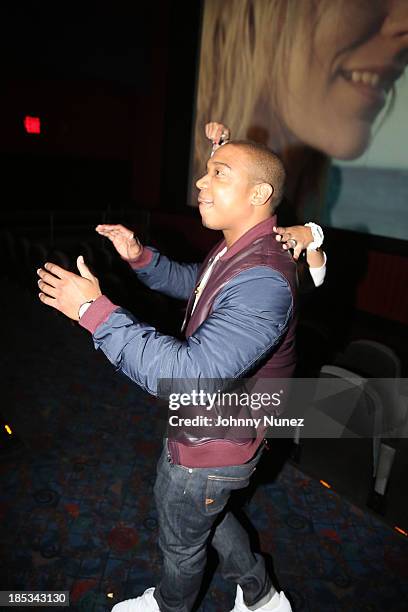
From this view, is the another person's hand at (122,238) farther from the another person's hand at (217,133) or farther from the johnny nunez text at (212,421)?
the johnny nunez text at (212,421)

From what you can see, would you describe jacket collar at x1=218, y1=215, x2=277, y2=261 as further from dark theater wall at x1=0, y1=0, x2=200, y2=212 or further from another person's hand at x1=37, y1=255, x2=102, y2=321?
dark theater wall at x1=0, y1=0, x2=200, y2=212

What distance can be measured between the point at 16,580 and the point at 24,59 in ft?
35.6

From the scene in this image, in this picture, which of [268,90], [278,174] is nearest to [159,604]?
[278,174]

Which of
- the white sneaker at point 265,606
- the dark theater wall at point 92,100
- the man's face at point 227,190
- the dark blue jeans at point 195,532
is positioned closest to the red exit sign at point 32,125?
the dark theater wall at point 92,100

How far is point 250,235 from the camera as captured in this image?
53.4 inches

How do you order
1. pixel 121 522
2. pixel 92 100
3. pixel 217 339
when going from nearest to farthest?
pixel 217 339
pixel 121 522
pixel 92 100

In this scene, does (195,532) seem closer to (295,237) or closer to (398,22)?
(295,237)

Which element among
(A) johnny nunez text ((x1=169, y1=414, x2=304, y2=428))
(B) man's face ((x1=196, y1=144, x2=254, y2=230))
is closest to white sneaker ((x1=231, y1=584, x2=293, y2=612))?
(A) johnny nunez text ((x1=169, y1=414, x2=304, y2=428))

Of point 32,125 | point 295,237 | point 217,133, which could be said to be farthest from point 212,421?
point 32,125

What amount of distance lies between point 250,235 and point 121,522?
1.70 m

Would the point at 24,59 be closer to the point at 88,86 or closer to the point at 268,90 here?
the point at 88,86

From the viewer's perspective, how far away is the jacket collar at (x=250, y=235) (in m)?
1.35

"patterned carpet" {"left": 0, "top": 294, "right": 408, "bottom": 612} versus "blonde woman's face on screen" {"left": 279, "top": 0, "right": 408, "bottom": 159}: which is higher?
"blonde woman's face on screen" {"left": 279, "top": 0, "right": 408, "bottom": 159}

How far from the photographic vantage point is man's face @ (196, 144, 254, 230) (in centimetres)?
136
